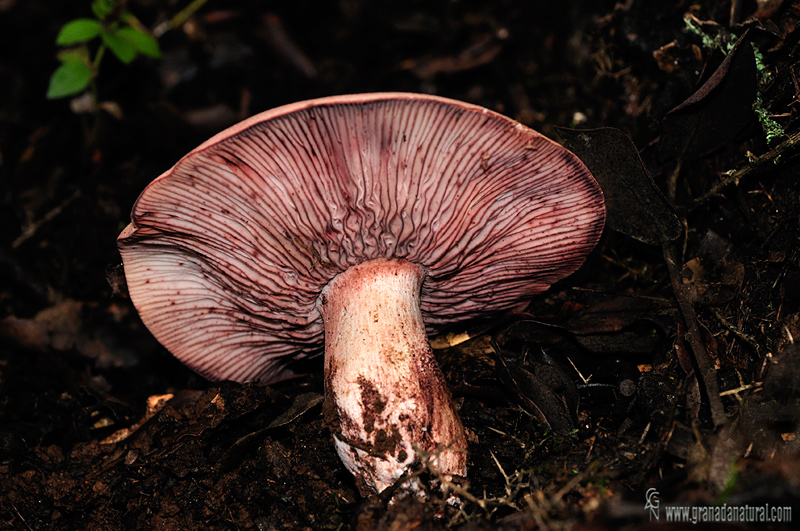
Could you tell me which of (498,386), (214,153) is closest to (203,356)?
(214,153)

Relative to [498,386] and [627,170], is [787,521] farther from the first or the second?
[627,170]

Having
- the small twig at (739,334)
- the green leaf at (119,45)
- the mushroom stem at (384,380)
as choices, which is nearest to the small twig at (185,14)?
the green leaf at (119,45)

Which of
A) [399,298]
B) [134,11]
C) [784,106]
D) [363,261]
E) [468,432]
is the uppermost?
[134,11]

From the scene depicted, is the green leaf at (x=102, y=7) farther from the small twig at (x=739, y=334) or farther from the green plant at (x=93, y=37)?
the small twig at (x=739, y=334)

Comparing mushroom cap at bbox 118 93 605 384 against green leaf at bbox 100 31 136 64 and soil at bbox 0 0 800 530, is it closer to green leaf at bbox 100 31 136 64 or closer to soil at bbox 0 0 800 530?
soil at bbox 0 0 800 530

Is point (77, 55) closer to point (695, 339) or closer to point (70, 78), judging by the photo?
point (70, 78)

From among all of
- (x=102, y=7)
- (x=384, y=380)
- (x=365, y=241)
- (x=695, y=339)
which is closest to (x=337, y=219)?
(x=365, y=241)
